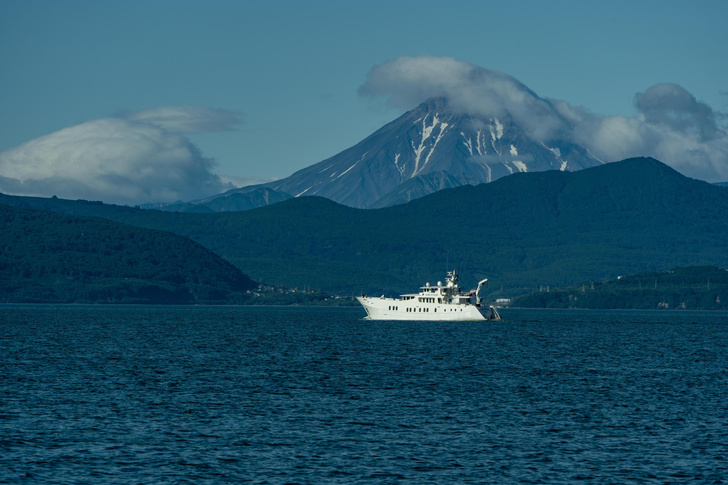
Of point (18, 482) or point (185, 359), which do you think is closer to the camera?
point (18, 482)

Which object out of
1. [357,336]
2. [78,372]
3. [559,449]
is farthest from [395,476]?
[357,336]

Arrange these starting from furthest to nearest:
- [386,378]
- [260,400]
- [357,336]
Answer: [357,336], [386,378], [260,400]

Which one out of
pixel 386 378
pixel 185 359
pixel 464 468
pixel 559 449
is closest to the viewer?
pixel 464 468

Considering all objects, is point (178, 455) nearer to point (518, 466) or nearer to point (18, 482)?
point (18, 482)

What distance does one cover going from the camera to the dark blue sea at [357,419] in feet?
198

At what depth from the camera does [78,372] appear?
111 metres

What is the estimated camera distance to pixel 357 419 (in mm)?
78812

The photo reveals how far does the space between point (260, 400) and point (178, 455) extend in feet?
82.8

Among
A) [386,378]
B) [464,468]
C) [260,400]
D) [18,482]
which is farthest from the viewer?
[386,378]

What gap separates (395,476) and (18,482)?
2183 cm

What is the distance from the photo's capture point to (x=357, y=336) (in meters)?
198

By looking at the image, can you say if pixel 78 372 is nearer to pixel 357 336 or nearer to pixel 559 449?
pixel 559 449

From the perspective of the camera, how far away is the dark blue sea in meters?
60.3

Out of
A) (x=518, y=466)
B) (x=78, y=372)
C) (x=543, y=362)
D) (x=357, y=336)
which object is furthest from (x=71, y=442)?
(x=357, y=336)
